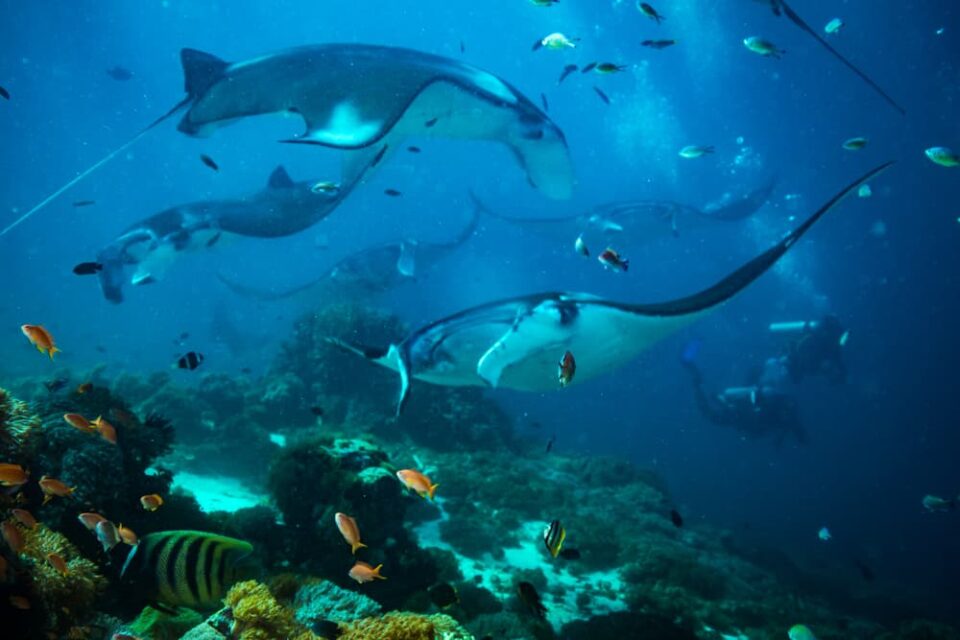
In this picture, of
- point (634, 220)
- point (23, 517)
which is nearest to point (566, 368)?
point (23, 517)

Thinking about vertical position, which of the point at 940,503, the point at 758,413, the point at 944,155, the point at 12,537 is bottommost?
the point at 758,413

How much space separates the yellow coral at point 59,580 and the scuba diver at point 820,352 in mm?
22622

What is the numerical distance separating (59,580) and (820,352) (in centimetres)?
2303

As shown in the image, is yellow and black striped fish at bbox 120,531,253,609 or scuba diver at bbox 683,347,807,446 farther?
scuba diver at bbox 683,347,807,446

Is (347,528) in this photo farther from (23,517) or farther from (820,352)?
(820,352)

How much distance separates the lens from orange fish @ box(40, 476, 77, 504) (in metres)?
3.20

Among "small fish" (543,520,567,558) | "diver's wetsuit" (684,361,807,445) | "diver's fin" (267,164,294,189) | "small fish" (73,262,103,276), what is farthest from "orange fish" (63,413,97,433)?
"diver's wetsuit" (684,361,807,445)

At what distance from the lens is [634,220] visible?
60.2 feet

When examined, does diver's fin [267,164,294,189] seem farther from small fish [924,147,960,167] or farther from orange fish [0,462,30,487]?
small fish [924,147,960,167]

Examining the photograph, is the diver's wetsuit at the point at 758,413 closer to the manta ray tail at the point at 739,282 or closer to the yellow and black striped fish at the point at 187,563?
the manta ray tail at the point at 739,282

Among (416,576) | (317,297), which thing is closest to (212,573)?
(416,576)

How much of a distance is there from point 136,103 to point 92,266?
63.9 meters

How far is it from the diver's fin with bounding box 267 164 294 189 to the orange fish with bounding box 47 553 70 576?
22.6ft

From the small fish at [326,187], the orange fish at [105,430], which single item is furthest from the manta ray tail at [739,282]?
the small fish at [326,187]
